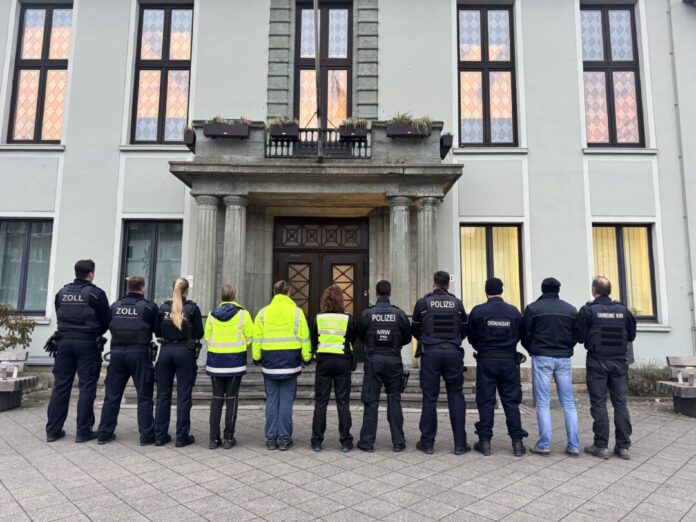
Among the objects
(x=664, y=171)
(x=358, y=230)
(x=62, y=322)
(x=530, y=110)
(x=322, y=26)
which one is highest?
(x=322, y=26)

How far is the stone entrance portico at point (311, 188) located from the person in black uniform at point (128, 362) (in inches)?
108

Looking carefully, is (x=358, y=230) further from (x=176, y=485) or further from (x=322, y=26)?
Answer: (x=176, y=485)

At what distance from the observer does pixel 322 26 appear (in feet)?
36.2

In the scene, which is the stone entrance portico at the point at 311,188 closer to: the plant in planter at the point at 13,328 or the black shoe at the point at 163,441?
the black shoe at the point at 163,441

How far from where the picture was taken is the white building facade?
10.0 m

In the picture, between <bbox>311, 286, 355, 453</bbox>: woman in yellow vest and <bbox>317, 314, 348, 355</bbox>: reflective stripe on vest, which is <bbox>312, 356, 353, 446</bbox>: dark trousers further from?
<bbox>317, 314, 348, 355</bbox>: reflective stripe on vest

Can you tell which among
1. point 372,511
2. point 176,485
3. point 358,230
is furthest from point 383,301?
point 358,230

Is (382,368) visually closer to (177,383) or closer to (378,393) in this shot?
(378,393)

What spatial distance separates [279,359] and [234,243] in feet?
12.5

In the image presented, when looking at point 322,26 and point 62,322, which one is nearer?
point 62,322

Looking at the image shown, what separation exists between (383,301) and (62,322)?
4115 mm

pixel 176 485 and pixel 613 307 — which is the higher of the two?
pixel 613 307

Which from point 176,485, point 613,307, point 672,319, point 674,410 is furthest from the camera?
point 672,319

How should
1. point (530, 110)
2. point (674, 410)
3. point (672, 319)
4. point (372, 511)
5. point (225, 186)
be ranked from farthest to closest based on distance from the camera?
point (530, 110) → point (672, 319) → point (225, 186) → point (674, 410) → point (372, 511)
